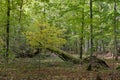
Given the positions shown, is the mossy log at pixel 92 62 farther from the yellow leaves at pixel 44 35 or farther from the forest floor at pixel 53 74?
the yellow leaves at pixel 44 35

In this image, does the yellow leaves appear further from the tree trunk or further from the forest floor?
the tree trunk

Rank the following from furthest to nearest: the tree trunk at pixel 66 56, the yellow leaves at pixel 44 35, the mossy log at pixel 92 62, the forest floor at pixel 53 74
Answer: the tree trunk at pixel 66 56 < the mossy log at pixel 92 62 < the yellow leaves at pixel 44 35 < the forest floor at pixel 53 74

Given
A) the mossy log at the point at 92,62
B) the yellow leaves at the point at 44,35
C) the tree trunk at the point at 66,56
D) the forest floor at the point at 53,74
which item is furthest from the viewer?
the tree trunk at the point at 66,56

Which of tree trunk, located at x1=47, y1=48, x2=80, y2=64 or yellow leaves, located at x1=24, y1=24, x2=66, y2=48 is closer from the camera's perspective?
yellow leaves, located at x1=24, y1=24, x2=66, y2=48

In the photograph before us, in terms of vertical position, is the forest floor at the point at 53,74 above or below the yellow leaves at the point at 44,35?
below

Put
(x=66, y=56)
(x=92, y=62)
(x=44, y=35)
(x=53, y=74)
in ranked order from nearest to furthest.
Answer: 1. (x=53, y=74)
2. (x=44, y=35)
3. (x=92, y=62)
4. (x=66, y=56)

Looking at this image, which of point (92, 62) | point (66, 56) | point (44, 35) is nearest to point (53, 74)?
point (44, 35)

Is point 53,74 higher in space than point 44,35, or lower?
lower

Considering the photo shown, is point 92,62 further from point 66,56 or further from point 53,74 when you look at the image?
point 66,56

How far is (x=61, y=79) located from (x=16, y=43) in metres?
10.9

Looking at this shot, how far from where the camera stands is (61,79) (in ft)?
45.4

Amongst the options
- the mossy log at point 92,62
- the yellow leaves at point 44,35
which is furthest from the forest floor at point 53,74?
the yellow leaves at point 44,35

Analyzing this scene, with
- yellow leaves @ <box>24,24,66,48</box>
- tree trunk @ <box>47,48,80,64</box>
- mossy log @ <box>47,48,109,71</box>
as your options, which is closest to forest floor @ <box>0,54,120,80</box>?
mossy log @ <box>47,48,109,71</box>

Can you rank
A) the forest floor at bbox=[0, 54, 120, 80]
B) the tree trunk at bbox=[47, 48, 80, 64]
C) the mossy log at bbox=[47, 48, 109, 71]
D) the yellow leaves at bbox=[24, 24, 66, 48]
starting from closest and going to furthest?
the forest floor at bbox=[0, 54, 120, 80], the yellow leaves at bbox=[24, 24, 66, 48], the mossy log at bbox=[47, 48, 109, 71], the tree trunk at bbox=[47, 48, 80, 64]
